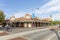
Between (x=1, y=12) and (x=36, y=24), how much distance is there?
19058mm

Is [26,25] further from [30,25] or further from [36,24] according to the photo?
[36,24]

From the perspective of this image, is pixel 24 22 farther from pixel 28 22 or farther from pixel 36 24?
pixel 36 24

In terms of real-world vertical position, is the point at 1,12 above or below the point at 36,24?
above

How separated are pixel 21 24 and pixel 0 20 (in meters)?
10.4

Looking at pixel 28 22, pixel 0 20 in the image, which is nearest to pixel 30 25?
pixel 28 22

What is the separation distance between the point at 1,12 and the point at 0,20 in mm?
4577

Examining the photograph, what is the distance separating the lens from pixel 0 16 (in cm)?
7525

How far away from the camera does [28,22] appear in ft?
245

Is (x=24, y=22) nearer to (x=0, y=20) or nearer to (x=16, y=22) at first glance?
(x=16, y=22)

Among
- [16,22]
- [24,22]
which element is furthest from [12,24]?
[24,22]

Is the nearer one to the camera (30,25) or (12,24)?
(30,25)

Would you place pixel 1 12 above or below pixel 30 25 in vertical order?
above

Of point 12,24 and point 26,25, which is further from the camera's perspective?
point 12,24

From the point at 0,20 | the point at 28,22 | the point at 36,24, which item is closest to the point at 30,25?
the point at 28,22
